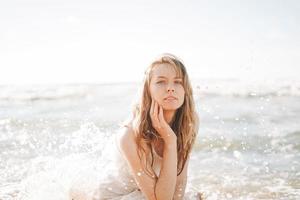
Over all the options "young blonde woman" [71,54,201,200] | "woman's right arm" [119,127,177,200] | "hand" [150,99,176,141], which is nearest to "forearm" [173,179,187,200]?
"young blonde woman" [71,54,201,200]

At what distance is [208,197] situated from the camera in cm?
692

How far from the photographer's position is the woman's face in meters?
4.50

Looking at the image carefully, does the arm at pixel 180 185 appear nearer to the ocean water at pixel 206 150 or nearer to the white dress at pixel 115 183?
the white dress at pixel 115 183

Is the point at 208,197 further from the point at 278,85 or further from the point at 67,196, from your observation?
the point at 278,85

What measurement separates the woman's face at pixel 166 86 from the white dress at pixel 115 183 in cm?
54

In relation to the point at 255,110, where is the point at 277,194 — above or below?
above

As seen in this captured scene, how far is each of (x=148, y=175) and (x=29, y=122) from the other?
10.9 metres

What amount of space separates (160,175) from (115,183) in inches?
22.9

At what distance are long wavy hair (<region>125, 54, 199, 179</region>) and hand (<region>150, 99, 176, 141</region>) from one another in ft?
0.30

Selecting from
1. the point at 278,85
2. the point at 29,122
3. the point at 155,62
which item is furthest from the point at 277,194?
the point at 278,85

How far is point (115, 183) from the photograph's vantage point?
15.7 feet

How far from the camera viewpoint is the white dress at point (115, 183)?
184 inches

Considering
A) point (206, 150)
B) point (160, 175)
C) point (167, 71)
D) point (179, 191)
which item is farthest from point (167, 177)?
point (206, 150)

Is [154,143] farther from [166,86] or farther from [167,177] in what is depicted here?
[166,86]
